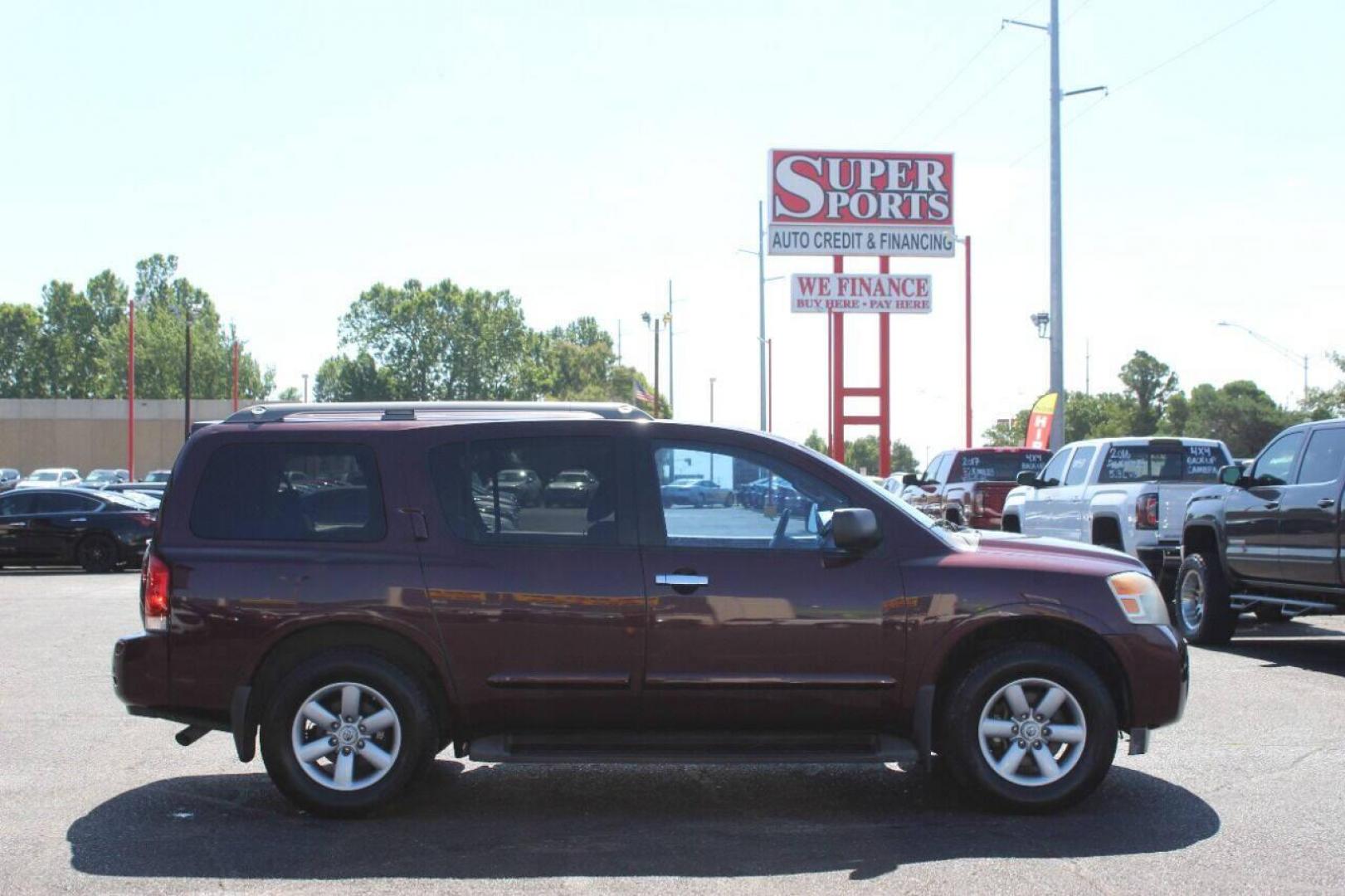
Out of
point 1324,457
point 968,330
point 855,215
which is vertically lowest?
point 1324,457

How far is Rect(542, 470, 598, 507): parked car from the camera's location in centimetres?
658

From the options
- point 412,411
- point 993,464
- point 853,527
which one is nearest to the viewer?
point 853,527

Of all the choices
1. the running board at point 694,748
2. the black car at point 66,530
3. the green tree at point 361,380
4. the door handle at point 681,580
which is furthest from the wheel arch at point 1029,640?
the green tree at point 361,380

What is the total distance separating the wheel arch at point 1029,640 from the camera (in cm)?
651

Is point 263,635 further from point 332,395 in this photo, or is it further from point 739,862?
point 332,395

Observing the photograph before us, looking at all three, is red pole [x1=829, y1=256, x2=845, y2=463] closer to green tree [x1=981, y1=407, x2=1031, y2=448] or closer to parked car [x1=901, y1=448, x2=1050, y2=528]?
parked car [x1=901, y1=448, x2=1050, y2=528]

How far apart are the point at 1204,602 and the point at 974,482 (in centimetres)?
938

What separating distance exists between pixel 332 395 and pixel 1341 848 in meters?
114

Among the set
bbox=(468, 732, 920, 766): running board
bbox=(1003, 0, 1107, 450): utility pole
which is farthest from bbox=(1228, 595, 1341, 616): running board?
bbox=(1003, 0, 1107, 450): utility pole

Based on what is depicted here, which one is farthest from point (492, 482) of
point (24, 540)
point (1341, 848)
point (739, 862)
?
point (24, 540)

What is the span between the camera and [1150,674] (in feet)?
21.4

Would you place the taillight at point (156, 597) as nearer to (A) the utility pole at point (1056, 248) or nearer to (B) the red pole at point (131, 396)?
(A) the utility pole at point (1056, 248)

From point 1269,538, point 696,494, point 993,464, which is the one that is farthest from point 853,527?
point 993,464

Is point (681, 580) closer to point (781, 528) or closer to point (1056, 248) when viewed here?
point (781, 528)
